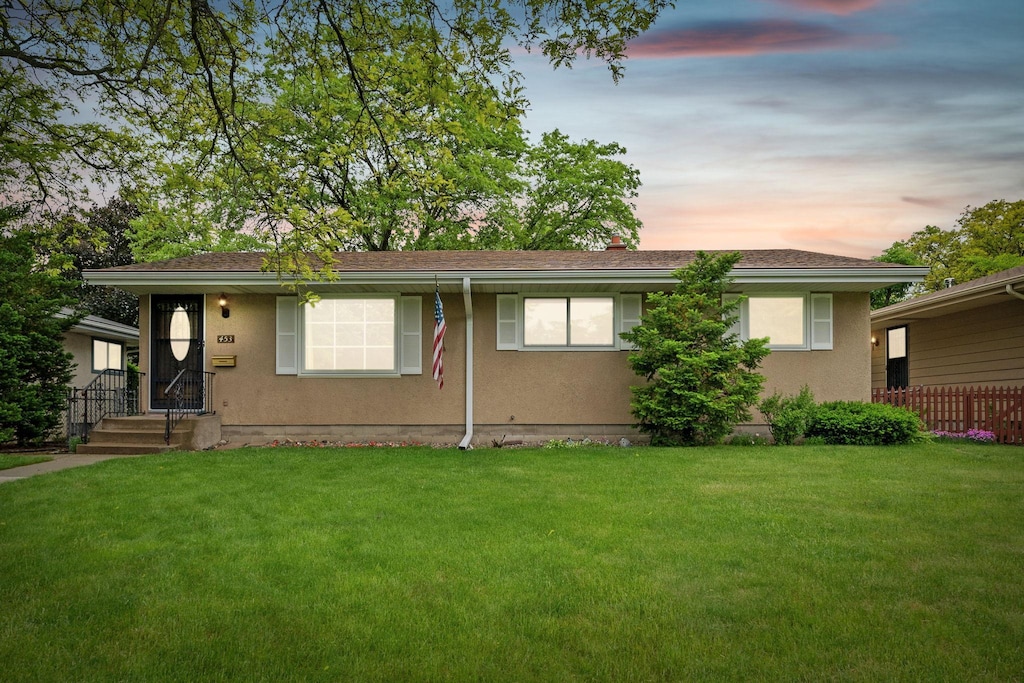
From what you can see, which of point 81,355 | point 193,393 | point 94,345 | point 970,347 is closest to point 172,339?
point 193,393

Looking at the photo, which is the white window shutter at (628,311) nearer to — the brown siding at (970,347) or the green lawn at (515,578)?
the green lawn at (515,578)

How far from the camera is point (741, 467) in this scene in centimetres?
809

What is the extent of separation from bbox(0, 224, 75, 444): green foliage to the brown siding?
17677mm

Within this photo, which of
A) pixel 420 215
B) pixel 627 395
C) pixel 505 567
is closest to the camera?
pixel 505 567

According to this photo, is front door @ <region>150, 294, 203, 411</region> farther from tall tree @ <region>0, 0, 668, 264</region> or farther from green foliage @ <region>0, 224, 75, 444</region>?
tall tree @ <region>0, 0, 668, 264</region>

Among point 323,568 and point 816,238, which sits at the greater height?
point 816,238

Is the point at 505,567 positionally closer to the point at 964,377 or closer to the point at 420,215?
the point at 964,377

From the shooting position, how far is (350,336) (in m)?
12.0

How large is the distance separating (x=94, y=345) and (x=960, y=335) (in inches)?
825

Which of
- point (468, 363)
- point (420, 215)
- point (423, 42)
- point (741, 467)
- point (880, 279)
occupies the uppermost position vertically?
point (420, 215)

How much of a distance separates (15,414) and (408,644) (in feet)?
36.0

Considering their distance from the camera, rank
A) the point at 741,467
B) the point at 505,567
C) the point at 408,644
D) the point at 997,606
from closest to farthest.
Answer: the point at 408,644
the point at 997,606
the point at 505,567
the point at 741,467

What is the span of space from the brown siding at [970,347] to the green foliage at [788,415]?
17.2 feet

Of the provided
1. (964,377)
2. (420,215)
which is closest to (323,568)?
(964,377)
